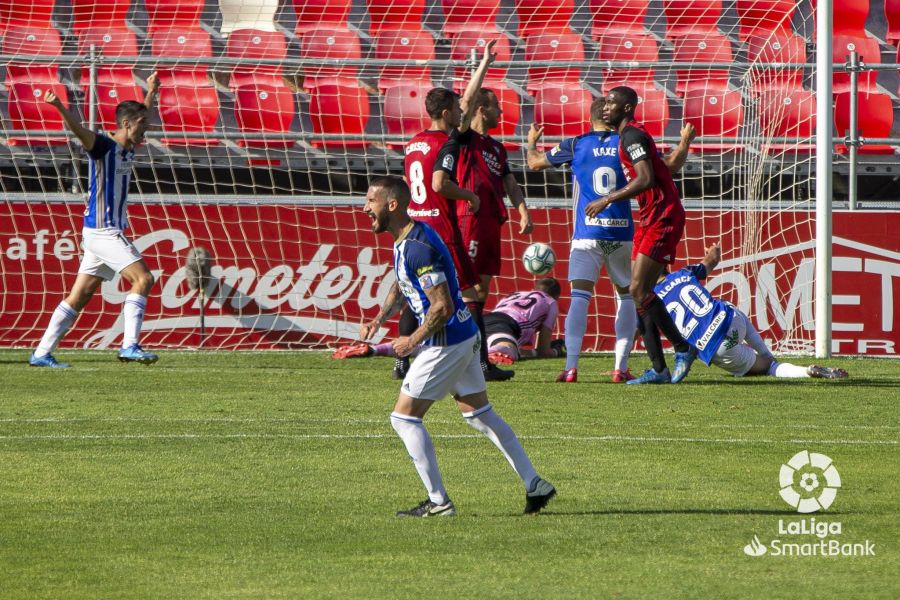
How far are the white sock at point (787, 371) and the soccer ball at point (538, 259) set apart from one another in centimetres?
257

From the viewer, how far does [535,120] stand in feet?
48.4

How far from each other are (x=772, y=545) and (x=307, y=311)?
329 inches

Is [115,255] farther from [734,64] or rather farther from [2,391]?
[734,64]

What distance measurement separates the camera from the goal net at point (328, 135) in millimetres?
12352

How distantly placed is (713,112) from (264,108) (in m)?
5.16

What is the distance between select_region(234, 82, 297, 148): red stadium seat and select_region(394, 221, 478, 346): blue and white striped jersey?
9.97 m

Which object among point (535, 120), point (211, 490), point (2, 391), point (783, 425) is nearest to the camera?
point (211, 490)

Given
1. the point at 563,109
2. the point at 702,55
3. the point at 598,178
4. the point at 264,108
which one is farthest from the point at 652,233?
the point at 264,108

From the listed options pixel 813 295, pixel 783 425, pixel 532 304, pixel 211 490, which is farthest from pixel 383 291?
pixel 211 490

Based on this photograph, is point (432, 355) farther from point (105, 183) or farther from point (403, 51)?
point (403, 51)

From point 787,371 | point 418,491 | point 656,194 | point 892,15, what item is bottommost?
point 418,491

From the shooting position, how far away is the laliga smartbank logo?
4418mm

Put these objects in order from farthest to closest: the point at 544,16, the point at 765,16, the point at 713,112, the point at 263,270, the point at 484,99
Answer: the point at 544,16
the point at 713,112
the point at 765,16
the point at 263,270
the point at 484,99

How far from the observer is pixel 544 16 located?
16.0 meters
